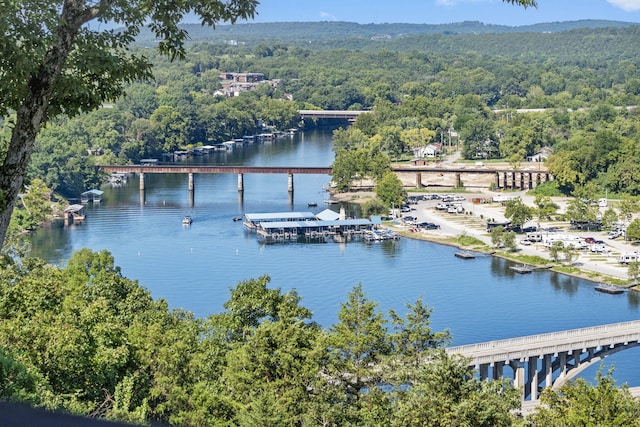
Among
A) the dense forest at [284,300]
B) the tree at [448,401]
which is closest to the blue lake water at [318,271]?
the dense forest at [284,300]

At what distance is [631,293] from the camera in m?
24.4

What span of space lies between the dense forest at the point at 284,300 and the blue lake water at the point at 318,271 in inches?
97.1

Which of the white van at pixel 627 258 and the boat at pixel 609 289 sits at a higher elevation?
the white van at pixel 627 258

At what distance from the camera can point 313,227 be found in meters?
32.2

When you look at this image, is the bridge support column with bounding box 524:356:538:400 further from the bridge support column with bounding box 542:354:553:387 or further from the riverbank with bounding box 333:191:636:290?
the riverbank with bounding box 333:191:636:290

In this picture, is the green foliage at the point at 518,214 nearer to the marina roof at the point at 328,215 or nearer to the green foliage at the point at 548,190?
the marina roof at the point at 328,215

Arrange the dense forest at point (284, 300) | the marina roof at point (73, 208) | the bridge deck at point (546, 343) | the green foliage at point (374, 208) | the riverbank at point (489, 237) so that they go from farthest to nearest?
the green foliage at point (374, 208) < the marina roof at point (73, 208) < the riverbank at point (489, 237) < the bridge deck at point (546, 343) < the dense forest at point (284, 300)

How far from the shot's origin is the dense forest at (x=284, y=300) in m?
8.90

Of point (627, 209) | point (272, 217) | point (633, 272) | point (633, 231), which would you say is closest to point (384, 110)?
point (272, 217)

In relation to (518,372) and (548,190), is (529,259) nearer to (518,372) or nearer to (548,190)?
(548,190)

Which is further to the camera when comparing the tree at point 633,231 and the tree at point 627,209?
the tree at point 627,209

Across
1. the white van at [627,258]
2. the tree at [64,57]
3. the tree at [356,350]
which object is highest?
the tree at [64,57]

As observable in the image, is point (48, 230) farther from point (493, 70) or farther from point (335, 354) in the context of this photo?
point (493, 70)

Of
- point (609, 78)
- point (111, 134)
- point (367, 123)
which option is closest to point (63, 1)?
point (111, 134)
